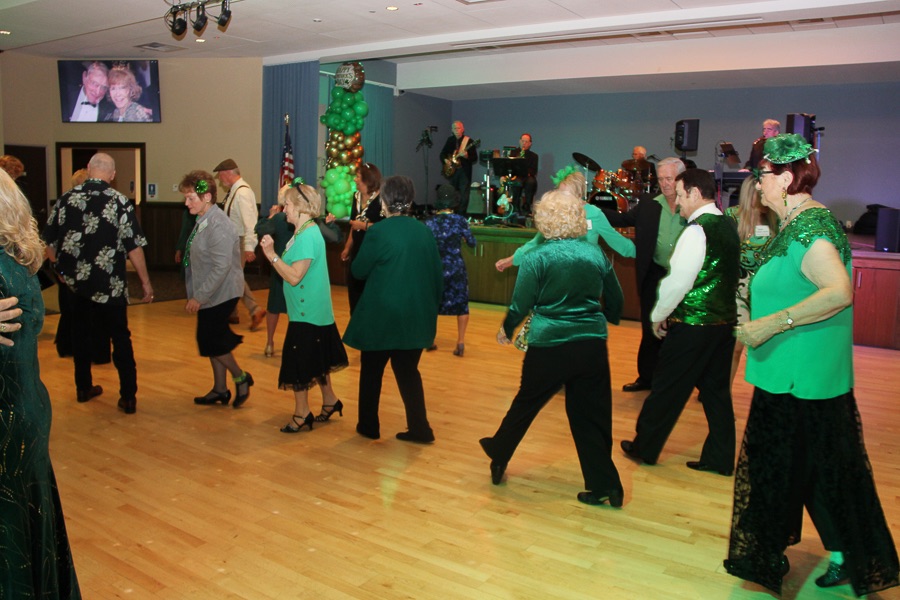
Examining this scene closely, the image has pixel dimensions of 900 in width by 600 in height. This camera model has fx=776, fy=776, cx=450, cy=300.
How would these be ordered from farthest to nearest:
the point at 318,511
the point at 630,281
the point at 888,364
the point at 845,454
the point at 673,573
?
the point at 630,281 < the point at 888,364 < the point at 318,511 < the point at 673,573 < the point at 845,454

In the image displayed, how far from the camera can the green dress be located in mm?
1848

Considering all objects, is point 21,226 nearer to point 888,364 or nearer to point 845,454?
point 845,454

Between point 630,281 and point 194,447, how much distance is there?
19.3 ft

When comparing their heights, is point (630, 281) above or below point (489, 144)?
below

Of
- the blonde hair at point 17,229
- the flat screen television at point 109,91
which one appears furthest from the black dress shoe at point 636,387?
the flat screen television at point 109,91

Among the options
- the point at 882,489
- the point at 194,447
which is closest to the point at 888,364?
Result: the point at 882,489

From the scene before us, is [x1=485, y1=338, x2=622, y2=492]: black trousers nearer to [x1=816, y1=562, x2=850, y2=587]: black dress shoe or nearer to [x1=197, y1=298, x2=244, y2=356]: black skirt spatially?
[x1=816, y1=562, x2=850, y2=587]: black dress shoe

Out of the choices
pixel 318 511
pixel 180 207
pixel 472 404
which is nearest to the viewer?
pixel 318 511

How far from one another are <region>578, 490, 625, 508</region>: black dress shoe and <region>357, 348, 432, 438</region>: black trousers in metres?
1.08

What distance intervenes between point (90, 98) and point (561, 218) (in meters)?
11.0

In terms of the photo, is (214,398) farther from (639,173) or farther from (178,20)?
(639,173)

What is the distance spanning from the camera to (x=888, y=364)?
686 cm

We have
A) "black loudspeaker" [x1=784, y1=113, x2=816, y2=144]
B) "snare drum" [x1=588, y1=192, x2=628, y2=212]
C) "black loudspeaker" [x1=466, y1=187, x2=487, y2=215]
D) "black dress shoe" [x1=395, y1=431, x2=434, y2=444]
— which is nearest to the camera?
"black dress shoe" [x1=395, y1=431, x2=434, y2=444]

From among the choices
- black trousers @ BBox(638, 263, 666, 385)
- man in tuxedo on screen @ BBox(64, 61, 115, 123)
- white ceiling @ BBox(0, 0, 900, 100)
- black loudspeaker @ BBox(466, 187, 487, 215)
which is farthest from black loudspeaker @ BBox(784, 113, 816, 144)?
man in tuxedo on screen @ BBox(64, 61, 115, 123)
